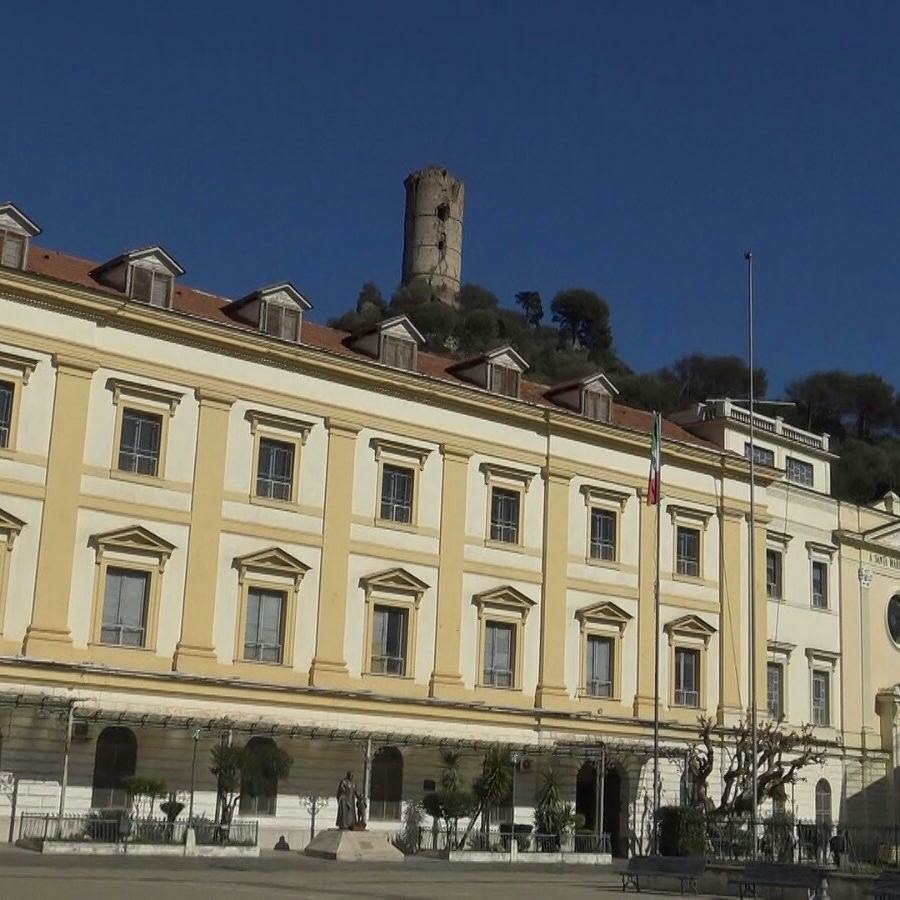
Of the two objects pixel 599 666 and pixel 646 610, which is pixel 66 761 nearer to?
pixel 599 666

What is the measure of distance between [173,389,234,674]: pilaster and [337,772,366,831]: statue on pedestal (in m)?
5.20

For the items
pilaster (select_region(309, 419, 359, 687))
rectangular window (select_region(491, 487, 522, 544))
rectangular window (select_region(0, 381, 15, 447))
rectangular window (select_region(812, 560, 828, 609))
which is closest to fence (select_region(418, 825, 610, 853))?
pilaster (select_region(309, 419, 359, 687))

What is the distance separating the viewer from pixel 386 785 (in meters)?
39.5

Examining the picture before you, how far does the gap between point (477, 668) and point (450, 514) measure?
4.61 metres

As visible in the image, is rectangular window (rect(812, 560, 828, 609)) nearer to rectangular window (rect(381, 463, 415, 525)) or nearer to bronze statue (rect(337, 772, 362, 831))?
rectangular window (rect(381, 463, 415, 525))

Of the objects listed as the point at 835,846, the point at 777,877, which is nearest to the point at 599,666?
the point at 835,846

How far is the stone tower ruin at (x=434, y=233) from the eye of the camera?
11650 cm

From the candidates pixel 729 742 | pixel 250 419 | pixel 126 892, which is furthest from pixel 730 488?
pixel 126 892

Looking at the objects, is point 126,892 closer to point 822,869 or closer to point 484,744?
point 822,869

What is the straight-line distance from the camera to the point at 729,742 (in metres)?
46.5

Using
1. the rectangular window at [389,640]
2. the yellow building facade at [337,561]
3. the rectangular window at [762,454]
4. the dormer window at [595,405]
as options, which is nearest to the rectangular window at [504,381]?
the yellow building facade at [337,561]

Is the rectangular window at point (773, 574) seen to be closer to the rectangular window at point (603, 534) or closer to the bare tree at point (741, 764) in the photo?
the bare tree at point (741, 764)

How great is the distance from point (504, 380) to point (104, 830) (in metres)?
19.5

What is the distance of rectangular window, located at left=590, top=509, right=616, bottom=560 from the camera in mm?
45000
